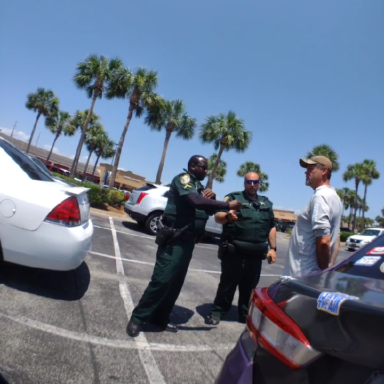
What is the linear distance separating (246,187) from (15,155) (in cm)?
263

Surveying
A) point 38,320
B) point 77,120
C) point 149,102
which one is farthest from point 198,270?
point 77,120

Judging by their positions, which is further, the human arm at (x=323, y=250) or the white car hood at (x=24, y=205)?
the white car hood at (x=24, y=205)

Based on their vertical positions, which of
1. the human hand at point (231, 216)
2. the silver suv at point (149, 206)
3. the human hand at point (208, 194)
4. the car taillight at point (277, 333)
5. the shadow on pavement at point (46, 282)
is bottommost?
the shadow on pavement at point (46, 282)

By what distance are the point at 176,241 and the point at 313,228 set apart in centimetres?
122

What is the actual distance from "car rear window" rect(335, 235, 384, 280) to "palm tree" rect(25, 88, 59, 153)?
45208mm

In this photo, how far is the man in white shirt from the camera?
2590 millimetres

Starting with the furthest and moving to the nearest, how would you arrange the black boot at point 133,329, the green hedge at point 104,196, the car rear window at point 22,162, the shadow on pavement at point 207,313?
the green hedge at point 104,196 → the shadow on pavement at point 207,313 → the car rear window at point 22,162 → the black boot at point 133,329

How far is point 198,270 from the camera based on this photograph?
20.2ft

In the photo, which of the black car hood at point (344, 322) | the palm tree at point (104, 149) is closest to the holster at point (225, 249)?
the black car hood at point (344, 322)

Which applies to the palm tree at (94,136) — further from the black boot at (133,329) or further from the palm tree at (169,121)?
the black boot at (133,329)

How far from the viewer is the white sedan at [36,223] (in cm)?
296

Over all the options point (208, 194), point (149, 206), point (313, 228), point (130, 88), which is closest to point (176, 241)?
point (208, 194)

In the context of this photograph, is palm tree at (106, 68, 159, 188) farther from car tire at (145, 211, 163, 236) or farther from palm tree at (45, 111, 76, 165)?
palm tree at (45, 111, 76, 165)

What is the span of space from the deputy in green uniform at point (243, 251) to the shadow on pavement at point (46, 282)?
1.53m
